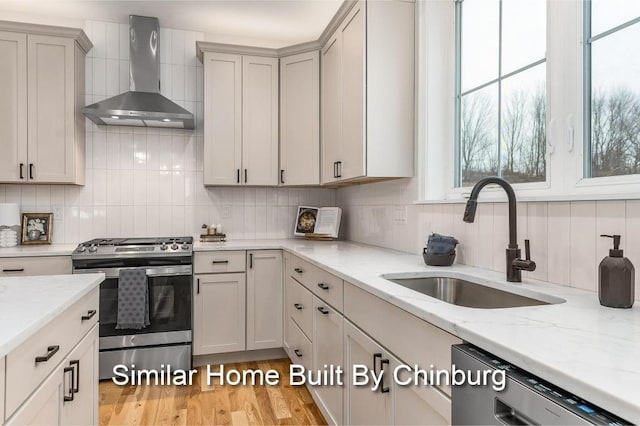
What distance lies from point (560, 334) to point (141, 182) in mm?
3341

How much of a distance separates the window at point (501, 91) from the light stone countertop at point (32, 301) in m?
1.84

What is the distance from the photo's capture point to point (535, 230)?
1619mm

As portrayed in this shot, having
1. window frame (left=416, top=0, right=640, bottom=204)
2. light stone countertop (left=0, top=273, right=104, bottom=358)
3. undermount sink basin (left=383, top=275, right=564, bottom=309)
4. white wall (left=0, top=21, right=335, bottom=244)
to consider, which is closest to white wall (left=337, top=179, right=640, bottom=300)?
window frame (left=416, top=0, right=640, bottom=204)

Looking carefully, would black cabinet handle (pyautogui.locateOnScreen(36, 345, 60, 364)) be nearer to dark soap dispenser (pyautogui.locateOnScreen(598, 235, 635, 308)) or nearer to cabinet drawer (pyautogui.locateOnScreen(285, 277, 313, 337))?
cabinet drawer (pyautogui.locateOnScreen(285, 277, 313, 337))

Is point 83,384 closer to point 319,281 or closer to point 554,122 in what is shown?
point 319,281

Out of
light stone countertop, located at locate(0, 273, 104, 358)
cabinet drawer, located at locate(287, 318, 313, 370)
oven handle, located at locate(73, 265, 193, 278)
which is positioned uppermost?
light stone countertop, located at locate(0, 273, 104, 358)

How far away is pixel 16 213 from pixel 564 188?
3.58 meters

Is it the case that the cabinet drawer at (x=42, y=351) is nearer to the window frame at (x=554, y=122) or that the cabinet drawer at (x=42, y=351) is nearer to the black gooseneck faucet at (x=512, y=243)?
the black gooseneck faucet at (x=512, y=243)

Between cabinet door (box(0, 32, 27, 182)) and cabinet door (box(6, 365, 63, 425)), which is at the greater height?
cabinet door (box(0, 32, 27, 182))

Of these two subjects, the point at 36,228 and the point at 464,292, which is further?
the point at 36,228

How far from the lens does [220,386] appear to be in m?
2.76

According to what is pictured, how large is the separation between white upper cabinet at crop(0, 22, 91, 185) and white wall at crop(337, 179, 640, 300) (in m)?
2.36

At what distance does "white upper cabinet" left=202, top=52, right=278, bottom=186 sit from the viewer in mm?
3342

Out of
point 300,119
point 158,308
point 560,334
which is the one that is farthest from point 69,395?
point 300,119
